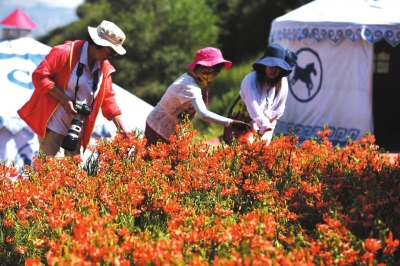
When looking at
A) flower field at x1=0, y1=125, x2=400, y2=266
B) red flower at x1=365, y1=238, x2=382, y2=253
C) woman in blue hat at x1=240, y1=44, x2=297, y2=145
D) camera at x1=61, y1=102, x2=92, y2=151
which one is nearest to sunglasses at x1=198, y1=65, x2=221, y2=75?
woman in blue hat at x1=240, y1=44, x2=297, y2=145

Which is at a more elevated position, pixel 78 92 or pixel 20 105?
pixel 78 92

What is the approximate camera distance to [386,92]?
12.3 m

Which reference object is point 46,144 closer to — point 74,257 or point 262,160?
point 262,160

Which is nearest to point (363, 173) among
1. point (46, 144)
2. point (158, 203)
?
point (158, 203)

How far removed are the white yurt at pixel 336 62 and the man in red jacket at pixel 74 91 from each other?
6.48 m

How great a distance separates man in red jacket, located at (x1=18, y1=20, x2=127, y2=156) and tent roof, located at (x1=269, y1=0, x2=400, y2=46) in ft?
21.0

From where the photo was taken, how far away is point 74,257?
2.64m

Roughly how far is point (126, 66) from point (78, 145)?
2375 cm

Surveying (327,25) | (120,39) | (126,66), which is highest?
(120,39)

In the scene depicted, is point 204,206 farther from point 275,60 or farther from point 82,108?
point 275,60

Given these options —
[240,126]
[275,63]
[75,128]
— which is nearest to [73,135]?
[75,128]

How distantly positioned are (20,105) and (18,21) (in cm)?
127

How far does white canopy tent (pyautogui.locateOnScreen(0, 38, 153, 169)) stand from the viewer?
725 cm

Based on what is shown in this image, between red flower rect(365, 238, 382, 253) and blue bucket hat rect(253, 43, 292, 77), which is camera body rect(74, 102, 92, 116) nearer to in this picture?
blue bucket hat rect(253, 43, 292, 77)
